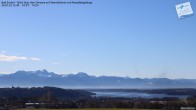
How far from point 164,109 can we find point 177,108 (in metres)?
14.3

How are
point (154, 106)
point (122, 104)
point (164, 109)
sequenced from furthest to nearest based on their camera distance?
1. point (122, 104)
2. point (154, 106)
3. point (164, 109)

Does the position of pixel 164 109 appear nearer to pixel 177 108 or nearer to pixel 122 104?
pixel 177 108

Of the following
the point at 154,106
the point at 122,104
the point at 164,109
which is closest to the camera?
the point at 164,109

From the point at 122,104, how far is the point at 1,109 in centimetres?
3534

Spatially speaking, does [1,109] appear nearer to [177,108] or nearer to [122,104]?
[122,104]

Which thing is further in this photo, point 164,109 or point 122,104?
point 122,104

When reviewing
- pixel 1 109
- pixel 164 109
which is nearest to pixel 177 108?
pixel 164 109

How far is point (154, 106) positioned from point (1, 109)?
1463 inches

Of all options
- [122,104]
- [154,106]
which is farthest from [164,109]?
[122,104]

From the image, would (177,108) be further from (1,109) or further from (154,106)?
(1,109)

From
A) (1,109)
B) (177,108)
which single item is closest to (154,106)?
(177,108)

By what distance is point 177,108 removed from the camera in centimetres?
11294

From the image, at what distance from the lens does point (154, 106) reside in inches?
4336

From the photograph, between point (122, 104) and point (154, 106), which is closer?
point (154, 106)
